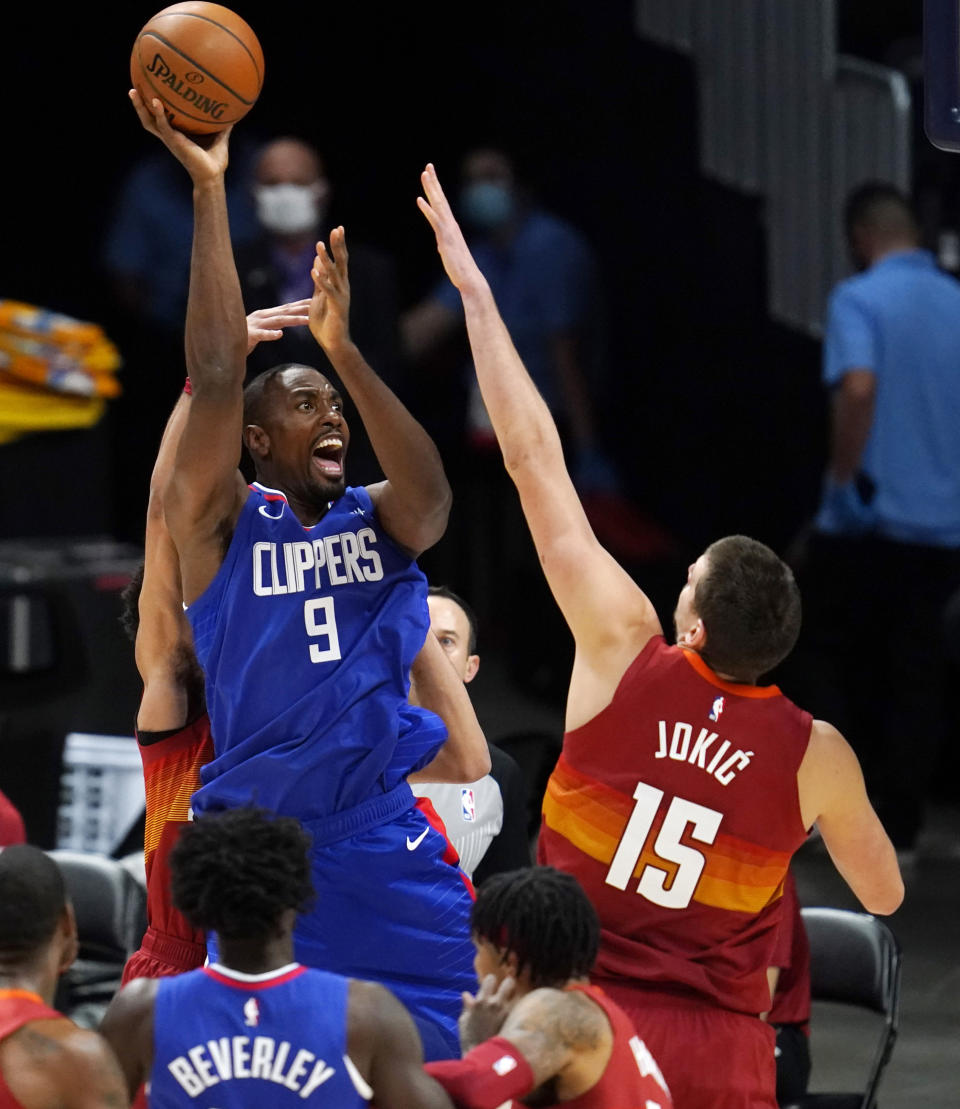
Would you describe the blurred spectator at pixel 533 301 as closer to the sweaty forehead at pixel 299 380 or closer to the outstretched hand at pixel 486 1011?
the sweaty forehead at pixel 299 380

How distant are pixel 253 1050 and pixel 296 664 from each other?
756 mm

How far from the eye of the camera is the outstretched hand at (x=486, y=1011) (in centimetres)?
315

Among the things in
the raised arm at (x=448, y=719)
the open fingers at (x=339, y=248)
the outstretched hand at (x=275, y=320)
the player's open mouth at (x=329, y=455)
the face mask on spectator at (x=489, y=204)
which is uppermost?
the face mask on spectator at (x=489, y=204)

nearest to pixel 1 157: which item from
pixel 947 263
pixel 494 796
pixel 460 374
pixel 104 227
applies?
pixel 104 227

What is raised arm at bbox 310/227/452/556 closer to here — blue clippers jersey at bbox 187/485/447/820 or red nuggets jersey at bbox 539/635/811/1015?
blue clippers jersey at bbox 187/485/447/820

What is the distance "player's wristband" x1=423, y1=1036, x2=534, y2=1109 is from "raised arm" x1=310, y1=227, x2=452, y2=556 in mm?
974

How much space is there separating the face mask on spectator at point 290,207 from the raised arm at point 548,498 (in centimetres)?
418

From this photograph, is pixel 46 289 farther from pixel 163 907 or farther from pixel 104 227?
pixel 163 907

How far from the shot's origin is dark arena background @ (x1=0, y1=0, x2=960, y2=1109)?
9469 mm

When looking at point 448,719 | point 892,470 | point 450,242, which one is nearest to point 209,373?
point 450,242

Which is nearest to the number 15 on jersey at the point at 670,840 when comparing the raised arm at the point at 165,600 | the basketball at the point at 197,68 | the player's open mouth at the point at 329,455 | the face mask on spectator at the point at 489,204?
the player's open mouth at the point at 329,455

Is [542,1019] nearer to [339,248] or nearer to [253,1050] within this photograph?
[253,1050]

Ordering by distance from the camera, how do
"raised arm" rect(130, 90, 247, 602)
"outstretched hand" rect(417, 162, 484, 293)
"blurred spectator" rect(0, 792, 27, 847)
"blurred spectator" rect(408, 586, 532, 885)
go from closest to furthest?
"raised arm" rect(130, 90, 247, 602) → "outstretched hand" rect(417, 162, 484, 293) → "blurred spectator" rect(408, 586, 532, 885) → "blurred spectator" rect(0, 792, 27, 847)

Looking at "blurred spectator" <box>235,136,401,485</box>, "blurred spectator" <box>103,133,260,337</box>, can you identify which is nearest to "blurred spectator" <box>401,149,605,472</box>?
"blurred spectator" <box>103,133,260,337</box>
